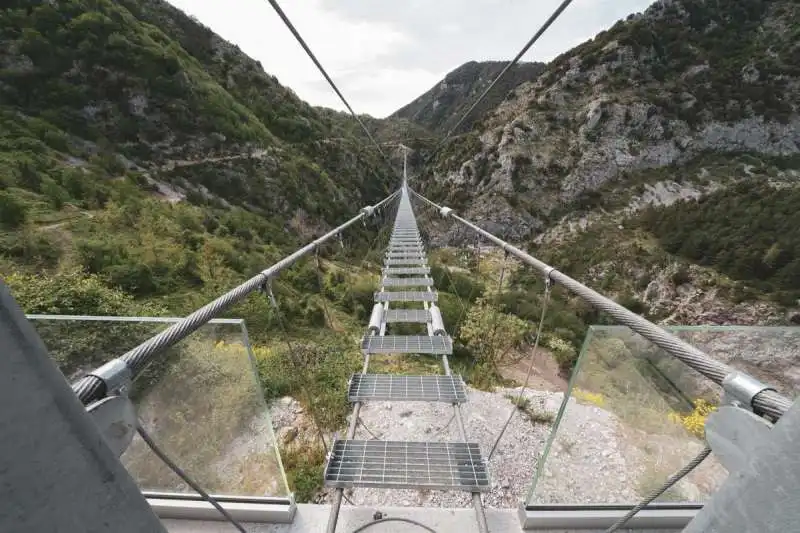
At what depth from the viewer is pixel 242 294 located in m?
1.36

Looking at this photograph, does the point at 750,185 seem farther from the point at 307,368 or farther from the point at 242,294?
the point at 242,294

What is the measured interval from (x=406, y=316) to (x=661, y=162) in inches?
1444

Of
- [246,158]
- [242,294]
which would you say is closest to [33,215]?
[242,294]

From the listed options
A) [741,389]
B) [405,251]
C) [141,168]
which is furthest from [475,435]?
[141,168]

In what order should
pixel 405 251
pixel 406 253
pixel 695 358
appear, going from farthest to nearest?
1. pixel 405 251
2. pixel 406 253
3. pixel 695 358

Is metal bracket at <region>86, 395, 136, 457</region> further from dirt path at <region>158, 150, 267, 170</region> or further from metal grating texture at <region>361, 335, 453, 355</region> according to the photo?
dirt path at <region>158, 150, 267, 170</region>

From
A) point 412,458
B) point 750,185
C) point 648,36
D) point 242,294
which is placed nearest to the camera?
point 242,294

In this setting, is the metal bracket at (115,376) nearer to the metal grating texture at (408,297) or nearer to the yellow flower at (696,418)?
the yellow flower at (696,418)

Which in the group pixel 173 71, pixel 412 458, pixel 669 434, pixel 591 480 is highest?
pixel 173 71

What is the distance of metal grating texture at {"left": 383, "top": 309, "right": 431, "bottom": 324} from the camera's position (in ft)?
13.7

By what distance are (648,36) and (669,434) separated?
50.4 m

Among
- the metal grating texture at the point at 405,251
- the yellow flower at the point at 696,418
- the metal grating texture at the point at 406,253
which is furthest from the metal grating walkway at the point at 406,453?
the metal grating texture at the point at 405,251

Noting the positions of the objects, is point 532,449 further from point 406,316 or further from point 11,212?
point 11,212

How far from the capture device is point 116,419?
639 millimetres
